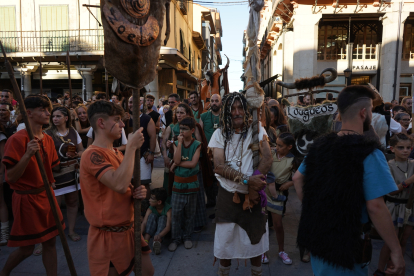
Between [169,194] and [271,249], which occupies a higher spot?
[169,194]

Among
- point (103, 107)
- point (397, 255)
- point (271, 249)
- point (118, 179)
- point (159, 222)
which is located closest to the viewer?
point (397, 255)

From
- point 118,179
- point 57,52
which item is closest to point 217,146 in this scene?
point 118,179

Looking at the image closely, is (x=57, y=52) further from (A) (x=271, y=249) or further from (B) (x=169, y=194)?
(A) (x=271, y=249)

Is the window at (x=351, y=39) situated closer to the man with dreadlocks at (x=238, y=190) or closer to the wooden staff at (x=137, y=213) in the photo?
the man with dreadlocks at (x=238, y=190)

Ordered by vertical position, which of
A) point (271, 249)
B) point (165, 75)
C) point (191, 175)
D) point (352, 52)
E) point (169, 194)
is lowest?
point (271, 249)

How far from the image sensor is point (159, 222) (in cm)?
436

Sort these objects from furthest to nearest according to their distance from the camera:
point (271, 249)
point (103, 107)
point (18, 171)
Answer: point (271, 249) < point (18, 171) < point (103, 107)

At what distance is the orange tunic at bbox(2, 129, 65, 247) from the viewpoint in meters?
2.83

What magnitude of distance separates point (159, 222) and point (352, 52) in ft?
53.7

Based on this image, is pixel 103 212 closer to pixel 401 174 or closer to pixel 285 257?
pixel 285 257

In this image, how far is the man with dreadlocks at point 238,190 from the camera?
109 inches

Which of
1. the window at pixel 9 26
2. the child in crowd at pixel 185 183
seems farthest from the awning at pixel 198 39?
the child in crowd at pixel 185 183

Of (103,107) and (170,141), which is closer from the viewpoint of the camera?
(103,107)

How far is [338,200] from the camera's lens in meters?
1.96
